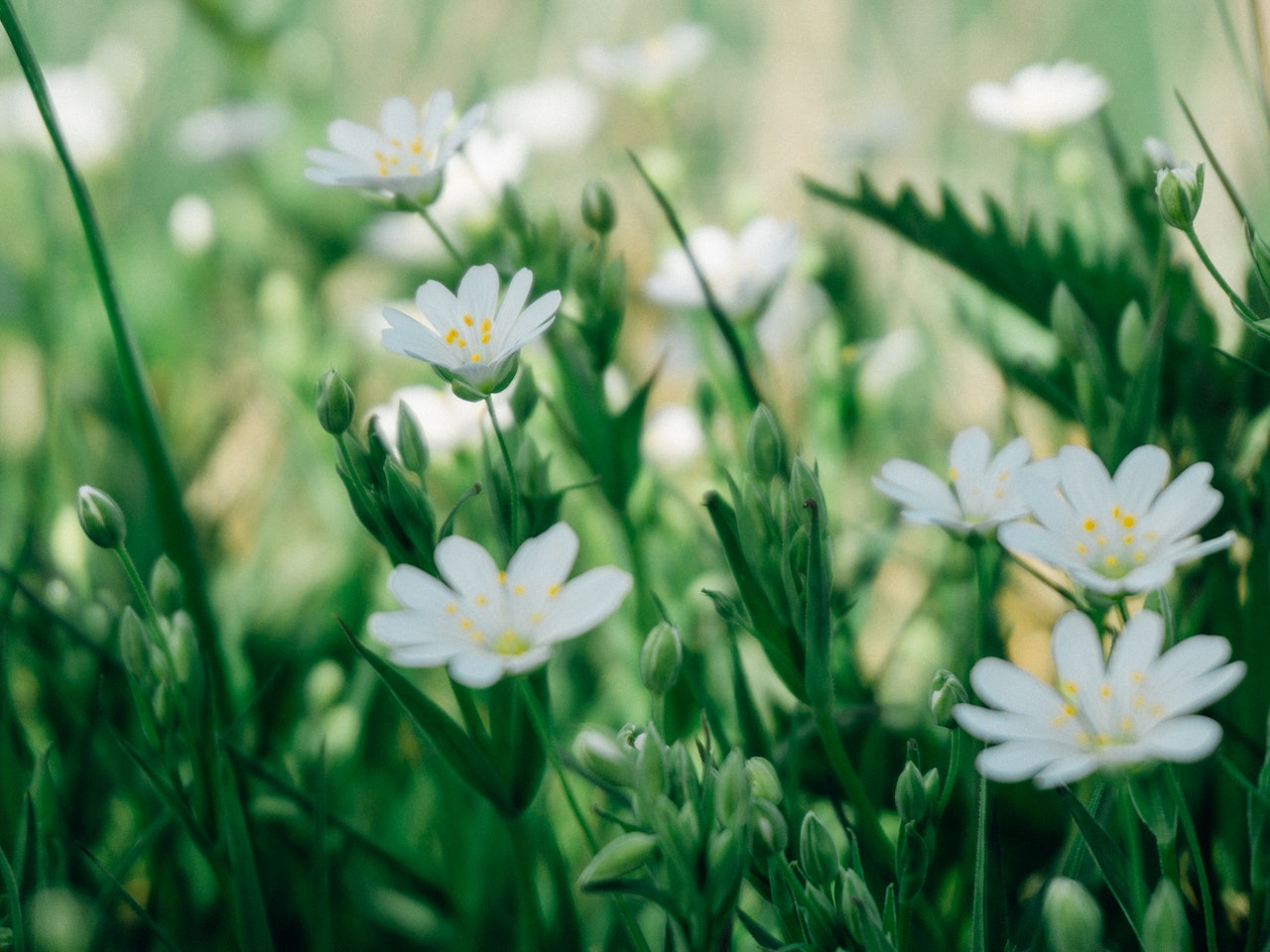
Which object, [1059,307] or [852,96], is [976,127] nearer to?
[852,96]

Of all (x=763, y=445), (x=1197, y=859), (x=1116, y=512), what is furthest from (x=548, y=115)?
(x=1197, y=859)

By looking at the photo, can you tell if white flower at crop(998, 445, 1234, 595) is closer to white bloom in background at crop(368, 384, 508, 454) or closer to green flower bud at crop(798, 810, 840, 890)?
green flower bud at crop(798, 810, 840, 890)

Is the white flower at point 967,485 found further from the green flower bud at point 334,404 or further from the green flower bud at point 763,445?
the green flower bud at point 334,404

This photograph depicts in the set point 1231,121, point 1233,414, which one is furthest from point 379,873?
point 1231,121

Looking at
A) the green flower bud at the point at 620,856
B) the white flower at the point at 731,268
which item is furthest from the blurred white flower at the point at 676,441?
the green flower bud at the point at 620,856

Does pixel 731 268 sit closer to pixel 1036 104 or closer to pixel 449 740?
pixel 1036 104

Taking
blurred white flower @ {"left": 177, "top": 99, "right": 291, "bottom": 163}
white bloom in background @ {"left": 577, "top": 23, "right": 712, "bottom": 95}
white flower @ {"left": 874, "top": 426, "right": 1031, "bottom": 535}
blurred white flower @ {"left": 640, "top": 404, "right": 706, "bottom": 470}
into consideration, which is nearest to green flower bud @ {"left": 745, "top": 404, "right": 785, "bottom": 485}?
white flower @ {"left": 874, "top": 426, "right": 1031, "bottom": 535}
